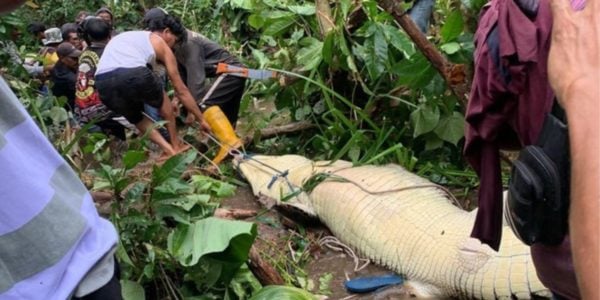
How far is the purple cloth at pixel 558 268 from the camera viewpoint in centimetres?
127

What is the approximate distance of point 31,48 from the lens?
33.5ft

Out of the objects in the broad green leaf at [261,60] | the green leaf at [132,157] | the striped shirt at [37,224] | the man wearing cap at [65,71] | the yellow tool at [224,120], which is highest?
the striped shirt at [37,224]

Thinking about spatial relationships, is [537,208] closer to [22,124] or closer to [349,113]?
[22,124]

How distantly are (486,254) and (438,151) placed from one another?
1.29m

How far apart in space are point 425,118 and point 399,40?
0.46 meters

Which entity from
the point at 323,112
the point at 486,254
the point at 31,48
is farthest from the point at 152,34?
the point at 31,48

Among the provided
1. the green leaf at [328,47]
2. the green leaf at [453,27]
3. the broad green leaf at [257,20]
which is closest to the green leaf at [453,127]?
the green leaf at [453,27]

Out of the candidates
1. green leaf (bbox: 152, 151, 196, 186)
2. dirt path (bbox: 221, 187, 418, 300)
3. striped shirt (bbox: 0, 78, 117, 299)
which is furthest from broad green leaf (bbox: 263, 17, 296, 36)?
striped shirt (bbox: 0, 78, 117, 299)

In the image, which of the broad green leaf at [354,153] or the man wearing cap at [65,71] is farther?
the man wearing cap at [65,71]

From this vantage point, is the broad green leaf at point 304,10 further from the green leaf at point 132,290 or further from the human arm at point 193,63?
the green leaf at point 132,290

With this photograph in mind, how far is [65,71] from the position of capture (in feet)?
21.5

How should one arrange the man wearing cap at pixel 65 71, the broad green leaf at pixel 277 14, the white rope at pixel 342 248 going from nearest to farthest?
1. the white rope at pixel 342 248
2. the broad green leaf at pixel 277 14
3. the man wearing cap at pixel 65 71

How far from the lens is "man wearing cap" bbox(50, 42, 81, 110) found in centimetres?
650

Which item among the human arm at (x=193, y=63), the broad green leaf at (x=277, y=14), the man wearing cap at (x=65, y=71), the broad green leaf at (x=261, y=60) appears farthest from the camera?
the man wearing cap at (x=65, y=71)
